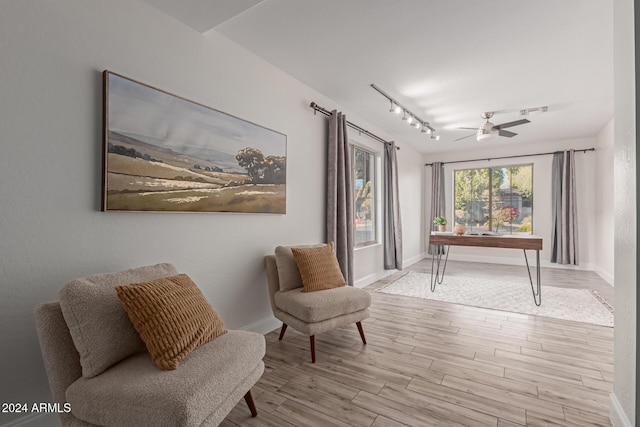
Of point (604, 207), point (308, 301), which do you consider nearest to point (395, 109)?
point (308, 301)

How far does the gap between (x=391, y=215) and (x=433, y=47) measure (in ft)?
9.83

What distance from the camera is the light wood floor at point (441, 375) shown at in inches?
67.4

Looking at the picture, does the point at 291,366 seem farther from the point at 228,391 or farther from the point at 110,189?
the point at 110,189

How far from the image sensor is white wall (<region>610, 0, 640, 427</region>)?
55.3 inches

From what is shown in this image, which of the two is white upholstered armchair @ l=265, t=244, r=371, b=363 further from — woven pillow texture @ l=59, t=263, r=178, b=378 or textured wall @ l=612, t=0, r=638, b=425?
textured wall @ l=612, t=0, r=638, b=425

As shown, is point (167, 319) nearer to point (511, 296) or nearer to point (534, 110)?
point (511, 296)

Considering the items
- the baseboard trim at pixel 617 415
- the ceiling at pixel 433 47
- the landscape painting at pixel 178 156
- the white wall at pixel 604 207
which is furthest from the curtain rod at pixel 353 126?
the white wall at pixel 604 207

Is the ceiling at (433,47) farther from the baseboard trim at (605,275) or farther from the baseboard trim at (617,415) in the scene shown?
the baseboard trim at (605,275)

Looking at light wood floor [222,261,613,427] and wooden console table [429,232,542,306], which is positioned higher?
wooden console table [429,232,542,306]

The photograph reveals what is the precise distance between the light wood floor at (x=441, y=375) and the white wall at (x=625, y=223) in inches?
12.8

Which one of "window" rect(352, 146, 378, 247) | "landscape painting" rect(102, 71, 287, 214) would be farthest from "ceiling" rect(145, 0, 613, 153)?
"window" rect(352, 146, 378, 247)

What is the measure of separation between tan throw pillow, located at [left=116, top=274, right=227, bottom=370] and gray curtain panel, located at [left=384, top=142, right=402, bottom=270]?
3986 millimetres

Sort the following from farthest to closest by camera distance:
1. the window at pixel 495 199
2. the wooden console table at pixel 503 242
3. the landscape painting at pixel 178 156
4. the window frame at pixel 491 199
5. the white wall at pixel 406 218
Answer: the window at pixel 495 199 < the window frame at pixel 491 199 < the white wall at pixel 406 218 < the wooden console table at pixel 503 242 < the landscape painting at pixel 178 156

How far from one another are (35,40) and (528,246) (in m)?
Result: 4.78
